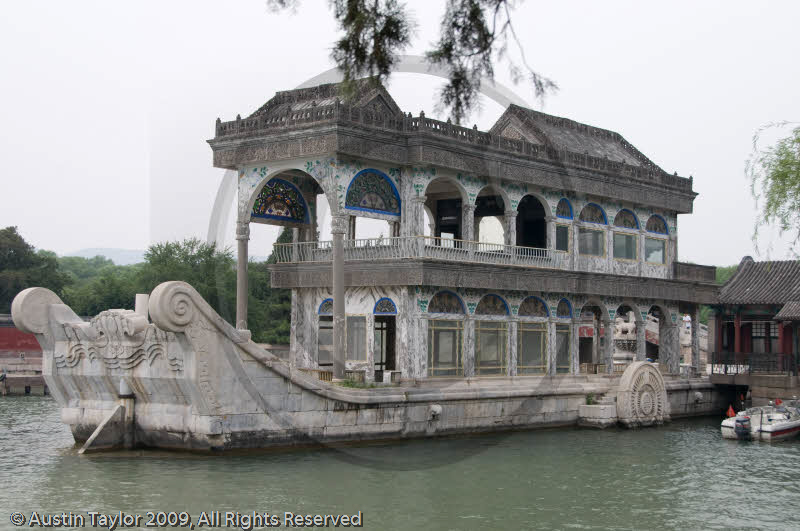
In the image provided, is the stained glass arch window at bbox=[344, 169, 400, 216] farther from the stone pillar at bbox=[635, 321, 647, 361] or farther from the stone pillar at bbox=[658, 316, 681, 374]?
the stone pillar at bbox=[658, 316, 681, 374]

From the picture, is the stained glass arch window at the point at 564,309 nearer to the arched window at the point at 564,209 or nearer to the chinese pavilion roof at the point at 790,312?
the arched window at the point at 564,209

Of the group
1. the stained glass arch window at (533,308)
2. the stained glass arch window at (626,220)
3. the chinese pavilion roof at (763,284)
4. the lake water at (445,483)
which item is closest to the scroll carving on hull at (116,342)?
the lake water at (445,483)

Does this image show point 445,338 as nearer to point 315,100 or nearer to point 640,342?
point 315,100

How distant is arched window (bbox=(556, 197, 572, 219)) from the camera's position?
95.5ft

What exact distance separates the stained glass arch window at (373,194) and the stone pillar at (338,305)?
125cm

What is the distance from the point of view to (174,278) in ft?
157

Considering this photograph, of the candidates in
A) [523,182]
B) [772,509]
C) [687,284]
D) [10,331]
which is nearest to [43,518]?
[772,509]

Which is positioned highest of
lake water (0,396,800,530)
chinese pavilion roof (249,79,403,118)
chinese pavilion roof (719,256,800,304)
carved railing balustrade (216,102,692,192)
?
chinese pavilion roof (249,79,403,118)

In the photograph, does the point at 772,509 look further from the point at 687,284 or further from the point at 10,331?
the point at 10,331

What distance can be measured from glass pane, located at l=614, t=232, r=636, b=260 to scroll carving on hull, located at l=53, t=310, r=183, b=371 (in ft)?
52.7

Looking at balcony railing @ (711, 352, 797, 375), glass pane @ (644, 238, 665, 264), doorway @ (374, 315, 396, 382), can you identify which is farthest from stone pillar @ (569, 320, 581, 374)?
balcony railing @ (711, 352, 797, 375)

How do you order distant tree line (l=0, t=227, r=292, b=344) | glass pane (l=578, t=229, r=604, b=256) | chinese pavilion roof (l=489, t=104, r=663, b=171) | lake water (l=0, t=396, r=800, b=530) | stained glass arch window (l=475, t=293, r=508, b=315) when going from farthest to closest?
distant tree line (l=0, t=227, r=292, b=344)
glass pane (l=578, t=229, r=604, b=256)
chinese pavilion roof (l=489, t=104, r=663, b=171)
stained glass arch window (l=475, t=293, r=508, b=315)
lake water (l=0, t=396, r=800, b=530)

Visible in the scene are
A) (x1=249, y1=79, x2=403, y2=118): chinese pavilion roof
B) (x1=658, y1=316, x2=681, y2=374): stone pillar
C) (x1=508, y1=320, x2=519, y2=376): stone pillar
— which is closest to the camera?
(x1=249, y1=79, x2=403, y2=118): chinese pavilion roof

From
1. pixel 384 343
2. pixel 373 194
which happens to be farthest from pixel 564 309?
pixel 373 194
